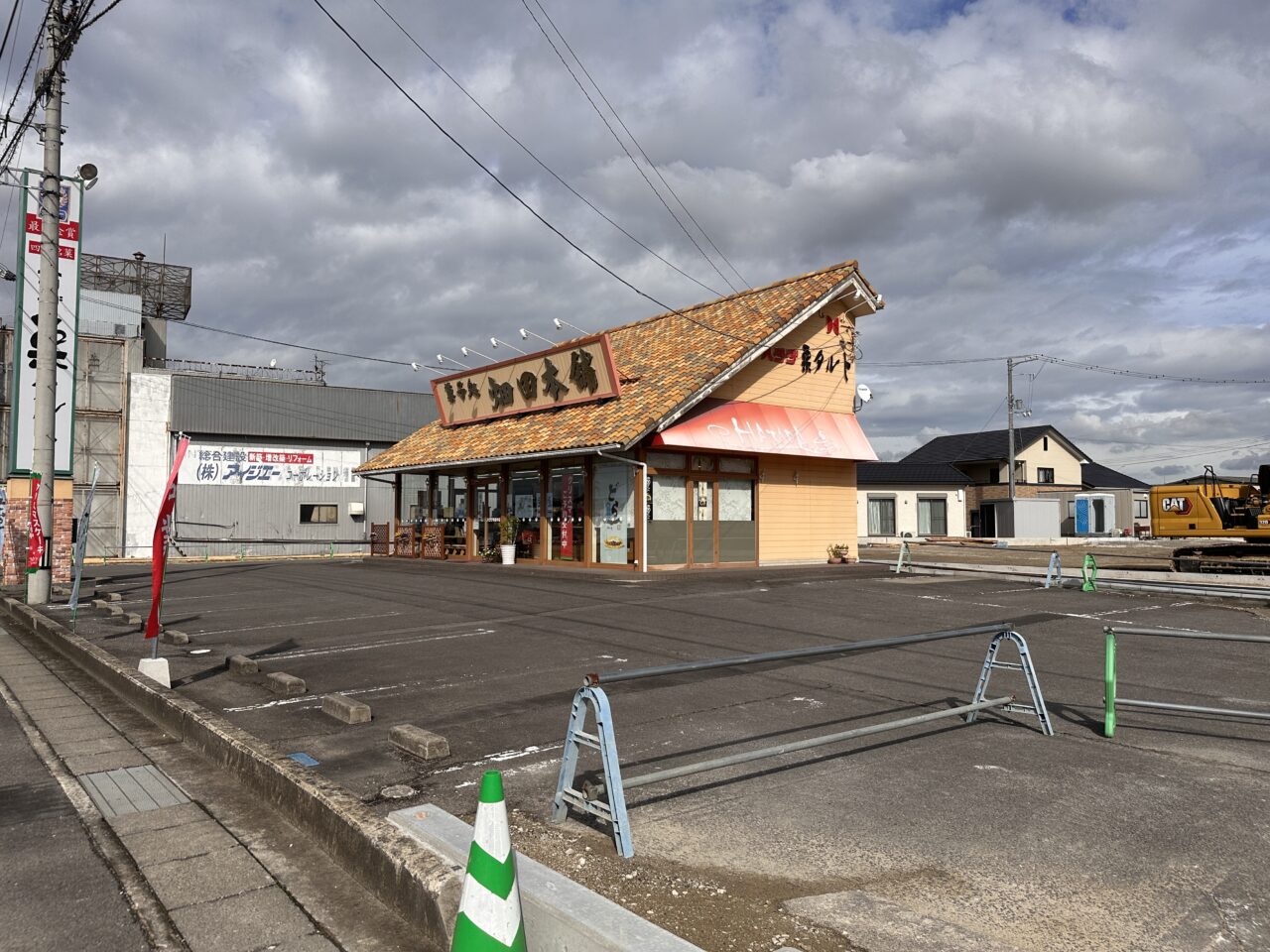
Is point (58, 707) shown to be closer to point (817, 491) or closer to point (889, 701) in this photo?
point (889, 701)

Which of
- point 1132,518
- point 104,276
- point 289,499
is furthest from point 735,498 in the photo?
point 1132,518

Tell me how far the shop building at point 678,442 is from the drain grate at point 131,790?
41.8 feet

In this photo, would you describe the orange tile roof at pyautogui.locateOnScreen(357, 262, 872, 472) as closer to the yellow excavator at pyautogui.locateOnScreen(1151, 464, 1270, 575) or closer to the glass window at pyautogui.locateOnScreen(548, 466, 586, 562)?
the glass window at pyautogui.locateOnScreen(548, 466, 586, 562)

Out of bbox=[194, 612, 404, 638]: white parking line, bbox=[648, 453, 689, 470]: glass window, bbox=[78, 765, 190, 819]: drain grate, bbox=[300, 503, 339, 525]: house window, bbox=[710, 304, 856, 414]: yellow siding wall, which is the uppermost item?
bbox=[710, 304, 856, 414]: yellow siding wall

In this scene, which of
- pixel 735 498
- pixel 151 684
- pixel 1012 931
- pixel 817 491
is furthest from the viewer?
pixel 817 491

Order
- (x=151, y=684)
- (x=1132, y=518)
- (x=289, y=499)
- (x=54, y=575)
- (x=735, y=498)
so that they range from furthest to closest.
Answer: (x=1132, y=518), (x=289, y=499), (x=735, y=498), (x=54, y=575), (x=151, y=684)

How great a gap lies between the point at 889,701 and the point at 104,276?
4509 cm

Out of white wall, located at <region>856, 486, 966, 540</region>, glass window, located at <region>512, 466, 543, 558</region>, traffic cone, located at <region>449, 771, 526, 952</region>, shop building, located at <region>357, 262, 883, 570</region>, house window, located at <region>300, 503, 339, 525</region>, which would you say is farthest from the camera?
white wall, located at <region>856, 486, 966, 540</region>

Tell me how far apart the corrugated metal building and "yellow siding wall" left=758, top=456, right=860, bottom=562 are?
21.7m

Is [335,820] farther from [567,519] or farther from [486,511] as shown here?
[486,511]

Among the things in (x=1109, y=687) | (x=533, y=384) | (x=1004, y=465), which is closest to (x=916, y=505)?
(x=1004, y=465)

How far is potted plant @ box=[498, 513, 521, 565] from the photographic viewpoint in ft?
74.8

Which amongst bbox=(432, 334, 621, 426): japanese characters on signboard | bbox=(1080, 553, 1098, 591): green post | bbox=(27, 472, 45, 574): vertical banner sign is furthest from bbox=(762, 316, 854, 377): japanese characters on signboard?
bbox=(27, 472, 45, 574): vertical banner sign

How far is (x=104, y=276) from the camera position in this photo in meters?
41.1
